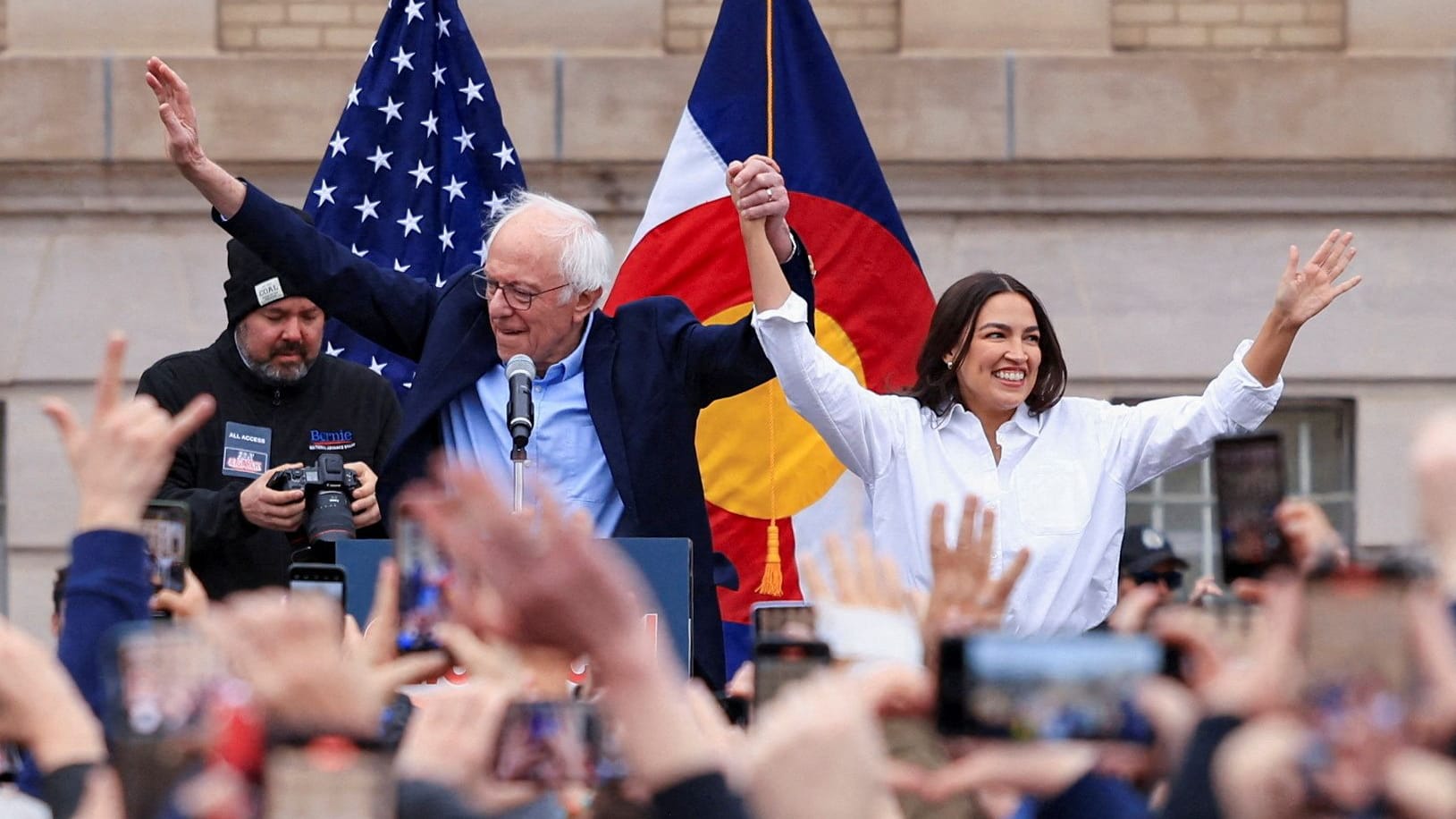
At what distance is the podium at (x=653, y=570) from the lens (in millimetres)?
3863

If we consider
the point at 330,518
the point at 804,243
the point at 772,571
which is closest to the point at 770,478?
the point at 772,571

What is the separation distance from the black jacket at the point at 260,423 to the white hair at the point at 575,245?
824 mm

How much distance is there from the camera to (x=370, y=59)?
24.0ft

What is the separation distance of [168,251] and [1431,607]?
7.44 m

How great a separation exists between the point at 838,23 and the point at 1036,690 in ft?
22.4

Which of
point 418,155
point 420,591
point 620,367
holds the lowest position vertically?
point 420,591

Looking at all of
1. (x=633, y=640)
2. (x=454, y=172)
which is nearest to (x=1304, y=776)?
(x=633, y=640)

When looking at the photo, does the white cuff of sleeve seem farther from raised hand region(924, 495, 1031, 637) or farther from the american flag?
the american flag

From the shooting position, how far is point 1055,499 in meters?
4.67

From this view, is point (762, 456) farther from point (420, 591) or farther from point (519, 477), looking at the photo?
point (420, 591)

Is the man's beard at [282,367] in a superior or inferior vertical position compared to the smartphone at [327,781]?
superior

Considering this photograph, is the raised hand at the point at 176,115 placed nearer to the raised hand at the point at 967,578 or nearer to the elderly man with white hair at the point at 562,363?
the elderly man with white hair at the point at 562,363

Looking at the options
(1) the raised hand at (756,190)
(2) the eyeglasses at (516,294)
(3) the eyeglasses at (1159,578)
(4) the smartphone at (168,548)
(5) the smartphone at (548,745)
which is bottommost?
(5) the smartphone at (548,745)

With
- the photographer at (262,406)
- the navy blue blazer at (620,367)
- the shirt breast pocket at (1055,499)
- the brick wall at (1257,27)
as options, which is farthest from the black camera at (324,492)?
the brick wall at (1257,27)
